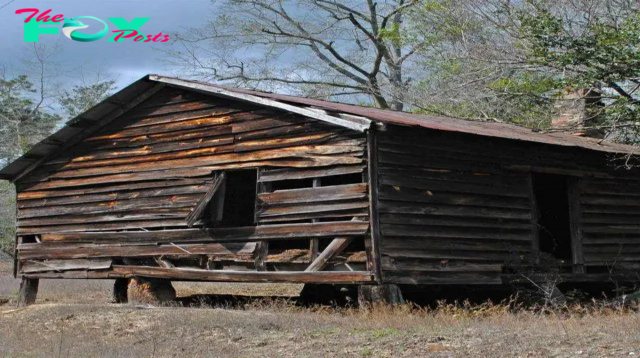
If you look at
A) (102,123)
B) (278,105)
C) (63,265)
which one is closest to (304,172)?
(278,105)

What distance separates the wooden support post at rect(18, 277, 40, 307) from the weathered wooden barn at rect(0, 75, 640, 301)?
42 millimetres

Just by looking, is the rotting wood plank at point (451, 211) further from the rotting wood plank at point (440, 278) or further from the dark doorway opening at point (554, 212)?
the dark doorway opening at point (554, 212)

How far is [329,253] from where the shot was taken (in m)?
12.6

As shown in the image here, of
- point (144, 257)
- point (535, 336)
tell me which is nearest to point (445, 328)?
point (535, 336)

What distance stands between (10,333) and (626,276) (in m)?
11.5

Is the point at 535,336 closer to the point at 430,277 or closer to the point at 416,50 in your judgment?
the point at 430,277

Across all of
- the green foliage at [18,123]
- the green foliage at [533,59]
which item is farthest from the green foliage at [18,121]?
the green foliage at [533,59]

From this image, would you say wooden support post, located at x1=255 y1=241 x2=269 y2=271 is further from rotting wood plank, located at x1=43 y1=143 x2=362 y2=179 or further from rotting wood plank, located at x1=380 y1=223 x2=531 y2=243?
rotting wood plank, located at x1=380 y1=223 x2=531 y2=243

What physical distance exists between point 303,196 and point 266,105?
69.7 inches

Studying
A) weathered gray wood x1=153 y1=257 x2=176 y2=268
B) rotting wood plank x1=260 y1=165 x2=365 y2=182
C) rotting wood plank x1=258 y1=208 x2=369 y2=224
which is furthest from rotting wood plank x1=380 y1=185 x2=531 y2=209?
weathered gray wood x1=153 y1=257 x2=176 y2=268

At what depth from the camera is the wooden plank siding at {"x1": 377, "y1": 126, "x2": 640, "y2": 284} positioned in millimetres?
12438

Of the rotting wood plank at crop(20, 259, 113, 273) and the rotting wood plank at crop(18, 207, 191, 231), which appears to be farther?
the rotting wood plank at crop(20, 259, 113, 273)

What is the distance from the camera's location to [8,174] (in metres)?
17.1

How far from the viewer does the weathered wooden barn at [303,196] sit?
494 inches
